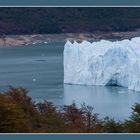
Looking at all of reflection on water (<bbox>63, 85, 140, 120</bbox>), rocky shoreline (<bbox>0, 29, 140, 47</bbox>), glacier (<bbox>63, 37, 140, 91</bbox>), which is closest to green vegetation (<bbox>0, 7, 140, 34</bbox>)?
rocky shoreline (<bbox>0, 29, 140, 47</bbox>)

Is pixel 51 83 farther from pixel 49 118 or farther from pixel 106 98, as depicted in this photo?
pixel 106 98

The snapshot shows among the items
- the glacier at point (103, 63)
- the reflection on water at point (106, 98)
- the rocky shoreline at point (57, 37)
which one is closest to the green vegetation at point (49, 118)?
the reflection on water at point (106, 98)

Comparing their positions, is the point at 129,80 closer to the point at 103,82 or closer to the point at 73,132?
the point at 103,82

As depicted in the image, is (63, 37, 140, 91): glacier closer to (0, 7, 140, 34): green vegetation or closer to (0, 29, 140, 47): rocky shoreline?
(0, 29, 140, 47): rocky shoreline

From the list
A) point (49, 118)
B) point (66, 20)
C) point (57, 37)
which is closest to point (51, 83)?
point (49, 118)

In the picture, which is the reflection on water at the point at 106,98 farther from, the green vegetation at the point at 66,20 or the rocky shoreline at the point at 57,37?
the green vegetation at the point at 66,20

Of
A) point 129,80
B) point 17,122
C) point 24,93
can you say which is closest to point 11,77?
point 24,93

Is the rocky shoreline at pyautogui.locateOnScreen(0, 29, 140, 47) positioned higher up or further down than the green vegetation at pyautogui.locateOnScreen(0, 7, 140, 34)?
further down

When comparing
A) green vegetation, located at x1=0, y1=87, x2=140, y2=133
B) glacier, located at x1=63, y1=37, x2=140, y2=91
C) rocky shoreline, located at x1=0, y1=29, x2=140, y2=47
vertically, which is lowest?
green vegetation, located at x1=0, y1=87, x2=140, y2=133
